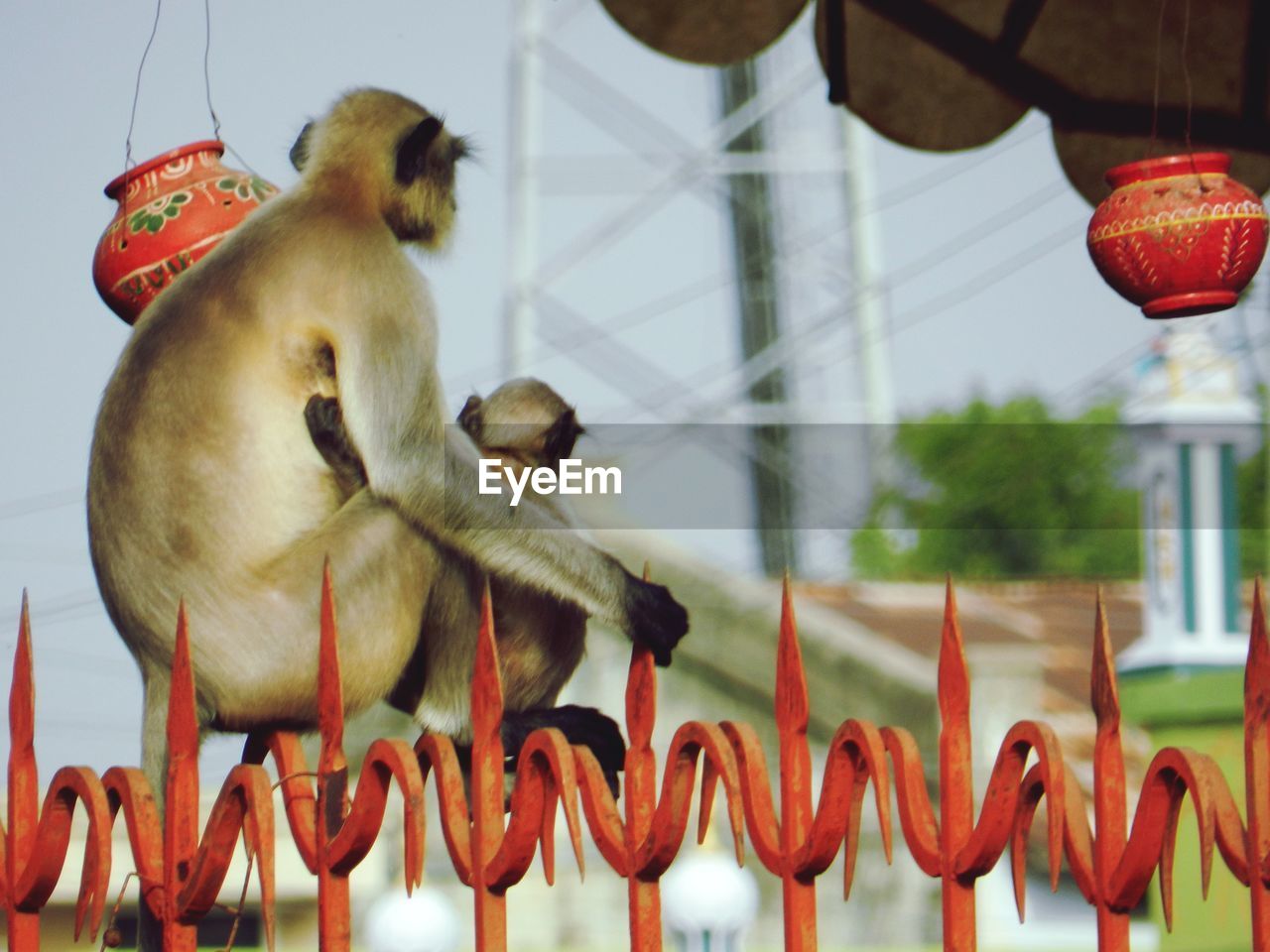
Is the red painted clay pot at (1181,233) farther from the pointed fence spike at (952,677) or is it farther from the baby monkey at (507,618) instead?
the pointed fence spike at (952,677)

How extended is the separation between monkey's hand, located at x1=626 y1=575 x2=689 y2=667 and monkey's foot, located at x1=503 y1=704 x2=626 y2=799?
4.6 inches

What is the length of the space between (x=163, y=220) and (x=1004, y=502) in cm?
2762

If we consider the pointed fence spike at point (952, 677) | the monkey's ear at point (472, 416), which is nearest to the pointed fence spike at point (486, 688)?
the pointed fence spike at point (952, 677)

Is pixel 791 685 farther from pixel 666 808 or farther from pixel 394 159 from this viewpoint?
pixel 394 159

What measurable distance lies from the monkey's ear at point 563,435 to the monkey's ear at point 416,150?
20.1 inches

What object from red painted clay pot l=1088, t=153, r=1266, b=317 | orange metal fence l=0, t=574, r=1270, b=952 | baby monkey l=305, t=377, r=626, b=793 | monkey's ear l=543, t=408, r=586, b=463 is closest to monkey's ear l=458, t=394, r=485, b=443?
baby monkey l=305, t=377, r=626, b=793

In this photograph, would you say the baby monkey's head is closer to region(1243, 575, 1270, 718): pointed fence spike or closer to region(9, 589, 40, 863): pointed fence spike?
region(9, 589, 40, 863): pointed fence spike

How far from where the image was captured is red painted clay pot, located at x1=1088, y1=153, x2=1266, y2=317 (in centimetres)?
288

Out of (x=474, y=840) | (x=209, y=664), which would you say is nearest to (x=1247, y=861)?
(x=474, y=840)

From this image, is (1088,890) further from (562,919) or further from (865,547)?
(865,547)

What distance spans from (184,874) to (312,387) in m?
0.83

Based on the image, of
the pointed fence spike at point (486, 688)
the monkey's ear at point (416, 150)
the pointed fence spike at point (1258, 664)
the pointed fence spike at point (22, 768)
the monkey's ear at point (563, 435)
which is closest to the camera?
the pointed fence spike at point (1258, 664)

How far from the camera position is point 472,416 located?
296cm

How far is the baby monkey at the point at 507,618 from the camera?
2.82 meters
